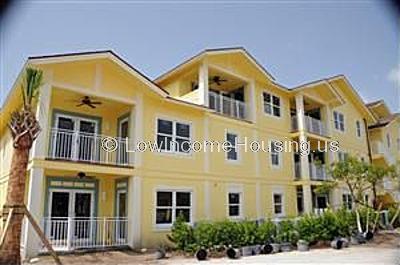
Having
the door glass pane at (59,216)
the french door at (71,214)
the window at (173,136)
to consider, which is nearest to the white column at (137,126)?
the window at (173,136)

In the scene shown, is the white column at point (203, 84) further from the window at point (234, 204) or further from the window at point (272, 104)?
the window at point (272, 104)

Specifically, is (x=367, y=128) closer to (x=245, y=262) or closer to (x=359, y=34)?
(x=245, y=262)

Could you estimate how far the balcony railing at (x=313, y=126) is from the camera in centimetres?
2202

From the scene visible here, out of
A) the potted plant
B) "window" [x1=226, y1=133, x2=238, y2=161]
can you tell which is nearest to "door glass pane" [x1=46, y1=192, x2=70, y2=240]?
"window" [x1=226, y1=133, x2=238, y2=161]

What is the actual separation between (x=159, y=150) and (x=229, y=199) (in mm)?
4567

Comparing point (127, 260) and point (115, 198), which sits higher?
point (115, 198)

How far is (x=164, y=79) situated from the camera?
1939 cm

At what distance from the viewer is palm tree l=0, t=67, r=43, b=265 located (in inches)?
323

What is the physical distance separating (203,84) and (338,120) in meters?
13.1

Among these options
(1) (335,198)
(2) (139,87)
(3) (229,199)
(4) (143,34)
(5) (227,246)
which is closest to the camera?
(4) (143,34)

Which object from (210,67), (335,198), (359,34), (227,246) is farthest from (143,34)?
(335,198)

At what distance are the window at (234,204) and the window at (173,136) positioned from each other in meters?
3.37

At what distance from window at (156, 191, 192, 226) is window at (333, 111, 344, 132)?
14426 millimetres

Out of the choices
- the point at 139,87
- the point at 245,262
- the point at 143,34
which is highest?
the point at 139,87
